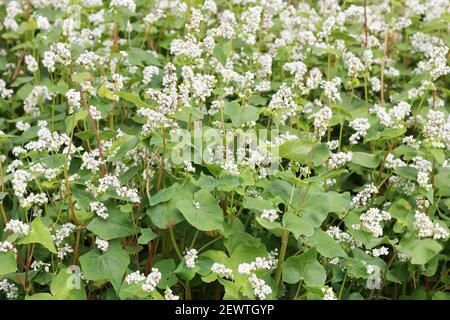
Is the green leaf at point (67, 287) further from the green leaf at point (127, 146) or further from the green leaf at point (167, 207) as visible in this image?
the green leaf at point (127, 146)

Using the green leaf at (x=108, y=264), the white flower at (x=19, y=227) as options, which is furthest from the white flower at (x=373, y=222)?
the white flower at (x=19, y=227)

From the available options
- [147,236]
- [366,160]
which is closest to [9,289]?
[147,236]

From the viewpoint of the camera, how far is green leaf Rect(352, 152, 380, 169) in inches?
135

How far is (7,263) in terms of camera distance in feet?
9.38

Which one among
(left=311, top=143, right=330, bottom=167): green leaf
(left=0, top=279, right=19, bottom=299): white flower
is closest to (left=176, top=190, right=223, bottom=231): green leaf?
(left=311, top=143, right=330, bottom=167): green leaf

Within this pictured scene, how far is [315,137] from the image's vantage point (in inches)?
A: 127

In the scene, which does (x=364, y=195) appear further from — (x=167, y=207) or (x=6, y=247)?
(x=6, y=247)

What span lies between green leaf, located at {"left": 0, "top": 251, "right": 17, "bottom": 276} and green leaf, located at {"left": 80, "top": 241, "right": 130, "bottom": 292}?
26 cm

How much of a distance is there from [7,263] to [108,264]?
1.25 ft

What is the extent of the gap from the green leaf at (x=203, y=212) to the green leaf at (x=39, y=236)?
50 cm

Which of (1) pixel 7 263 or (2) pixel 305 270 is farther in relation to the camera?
(2) pixel 305 270

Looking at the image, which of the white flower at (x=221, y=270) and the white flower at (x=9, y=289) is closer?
the white flower at (x=221, y=270)

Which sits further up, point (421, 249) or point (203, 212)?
point (203, 212)

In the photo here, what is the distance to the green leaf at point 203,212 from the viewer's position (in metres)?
2.88
